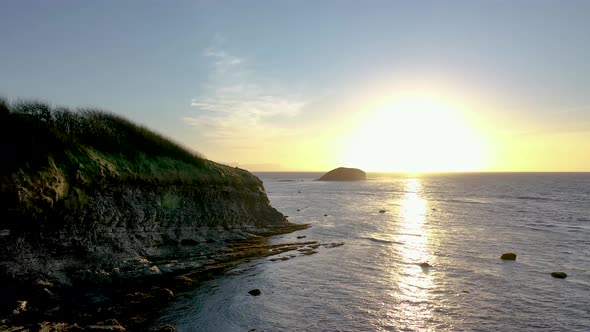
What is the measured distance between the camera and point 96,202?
70.1 feet

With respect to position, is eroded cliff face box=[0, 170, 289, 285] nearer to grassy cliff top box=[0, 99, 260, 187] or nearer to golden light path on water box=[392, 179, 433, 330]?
grassy cliff top box=[0, 99, 260, 187]

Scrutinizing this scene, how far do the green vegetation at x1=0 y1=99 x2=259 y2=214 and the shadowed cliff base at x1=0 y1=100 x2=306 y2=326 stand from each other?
6 centimetres

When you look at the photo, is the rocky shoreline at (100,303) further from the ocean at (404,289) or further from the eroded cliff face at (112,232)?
the ocean at (404,289)

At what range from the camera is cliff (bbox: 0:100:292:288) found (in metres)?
17.6

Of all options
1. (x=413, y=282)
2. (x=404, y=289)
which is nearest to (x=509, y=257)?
(x=413, y=282)

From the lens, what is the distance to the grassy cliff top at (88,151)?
18.7m

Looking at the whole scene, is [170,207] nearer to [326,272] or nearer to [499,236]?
[326,272]

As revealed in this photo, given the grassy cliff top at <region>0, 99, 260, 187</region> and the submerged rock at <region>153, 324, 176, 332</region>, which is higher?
the grassy cliff top at <region>0, 99, 260, 187</region>

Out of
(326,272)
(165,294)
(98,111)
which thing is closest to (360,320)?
(326,272)

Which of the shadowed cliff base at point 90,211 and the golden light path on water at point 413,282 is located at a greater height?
the shadowed cliff base at point 90,211

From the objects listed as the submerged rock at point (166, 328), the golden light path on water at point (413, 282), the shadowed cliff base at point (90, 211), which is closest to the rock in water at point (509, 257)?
the golden light path on water at point (413, 282)

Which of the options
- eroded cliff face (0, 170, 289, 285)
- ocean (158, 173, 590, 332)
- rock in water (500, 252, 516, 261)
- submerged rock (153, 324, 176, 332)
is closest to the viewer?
submerged rock (153, 324, 176, 332)

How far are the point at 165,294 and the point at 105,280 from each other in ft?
13.3

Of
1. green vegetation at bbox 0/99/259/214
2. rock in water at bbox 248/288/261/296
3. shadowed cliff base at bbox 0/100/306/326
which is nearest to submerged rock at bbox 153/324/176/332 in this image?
shadowed cliff base at bbox 0/100/306/326
